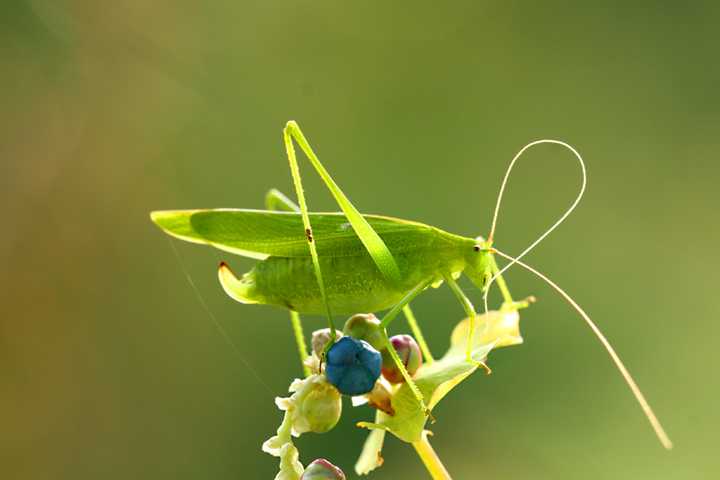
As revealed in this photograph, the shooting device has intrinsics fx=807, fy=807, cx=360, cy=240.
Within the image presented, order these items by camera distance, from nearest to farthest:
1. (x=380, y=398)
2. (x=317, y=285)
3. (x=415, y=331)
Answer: (x=380, y=398) → (x=317, y=285) → (x=415, y=331)

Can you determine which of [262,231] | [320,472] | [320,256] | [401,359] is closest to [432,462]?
[320,472]

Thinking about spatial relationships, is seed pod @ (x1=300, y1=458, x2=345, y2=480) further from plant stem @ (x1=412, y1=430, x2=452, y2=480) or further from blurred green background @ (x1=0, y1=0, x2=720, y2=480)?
blurred green background @ (x1=0, y1=0, x2=720, y2=480)

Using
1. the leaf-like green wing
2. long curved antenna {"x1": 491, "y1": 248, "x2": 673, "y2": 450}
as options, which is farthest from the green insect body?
long curved antenna {"x1": 491, "y1": 248, "x2": 673, "y2": 450}

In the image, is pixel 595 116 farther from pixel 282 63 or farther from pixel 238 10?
pixel 238 10

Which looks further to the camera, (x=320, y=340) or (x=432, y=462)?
(x=320, y=340)

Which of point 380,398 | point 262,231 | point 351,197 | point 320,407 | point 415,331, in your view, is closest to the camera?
point 320,407

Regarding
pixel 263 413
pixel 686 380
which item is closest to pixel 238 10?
pixel 263 413

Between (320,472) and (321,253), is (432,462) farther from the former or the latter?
(321,253)
